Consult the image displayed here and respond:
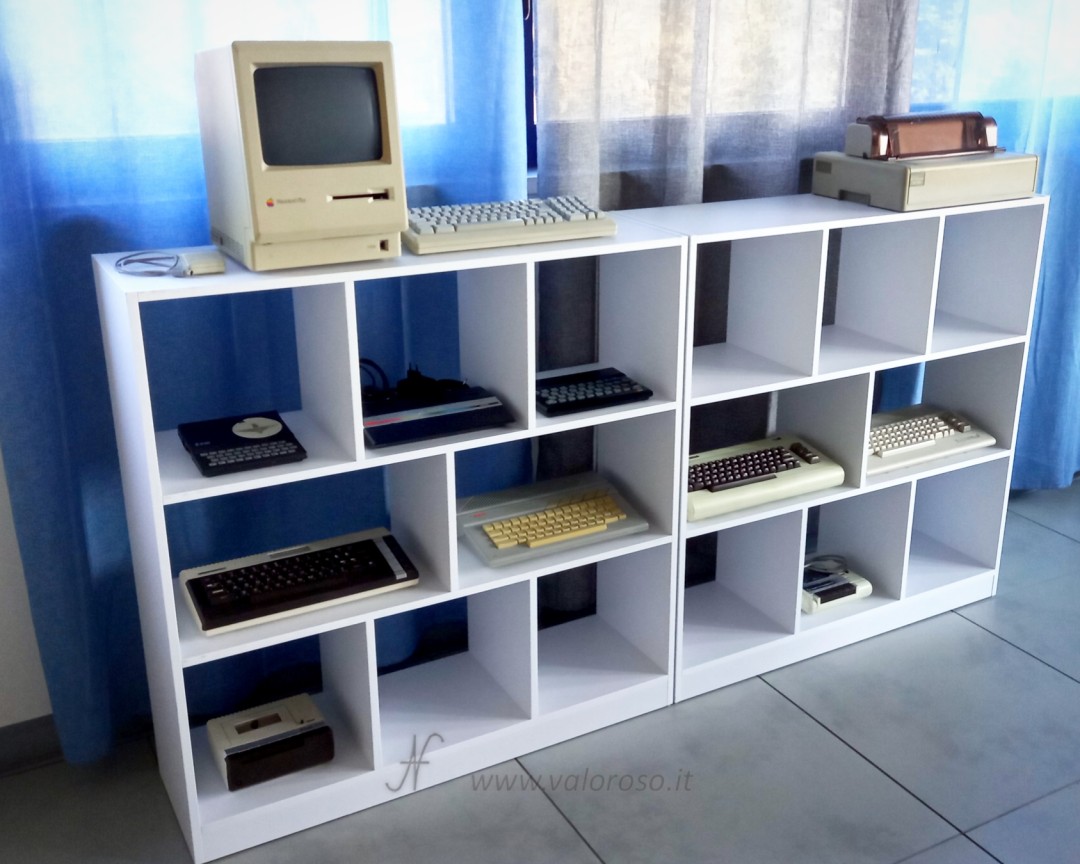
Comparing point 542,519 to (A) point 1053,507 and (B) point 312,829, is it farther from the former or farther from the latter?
(A) point 1053,507

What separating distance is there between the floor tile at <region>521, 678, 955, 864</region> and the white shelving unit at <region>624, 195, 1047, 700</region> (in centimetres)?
14

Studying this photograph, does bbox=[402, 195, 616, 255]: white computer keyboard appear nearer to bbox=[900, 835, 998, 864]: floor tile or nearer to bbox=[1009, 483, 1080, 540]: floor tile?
bbox=[900, 835, 998, 864]: floor tile

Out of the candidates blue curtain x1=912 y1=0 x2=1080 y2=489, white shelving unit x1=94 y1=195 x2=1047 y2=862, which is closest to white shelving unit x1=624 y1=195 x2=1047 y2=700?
white shelving unit x1=94 y1=195 x2=1047 y2=862

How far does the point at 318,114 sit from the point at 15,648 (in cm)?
117

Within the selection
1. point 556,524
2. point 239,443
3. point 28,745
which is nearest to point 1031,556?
point 556,524

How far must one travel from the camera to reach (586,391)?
196cm

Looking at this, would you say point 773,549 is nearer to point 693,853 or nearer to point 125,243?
point 693,853

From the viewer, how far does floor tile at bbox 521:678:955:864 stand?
1831 mm

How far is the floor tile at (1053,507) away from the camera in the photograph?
3.02 meters

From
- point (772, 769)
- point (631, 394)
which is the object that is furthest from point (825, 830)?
→ point (631, 394)

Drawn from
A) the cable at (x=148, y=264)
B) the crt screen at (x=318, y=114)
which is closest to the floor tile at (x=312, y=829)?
the cable at (x=148, y=264)

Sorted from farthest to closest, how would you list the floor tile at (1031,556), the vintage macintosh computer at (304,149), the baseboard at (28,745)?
1. the floor tile at (1031,556)
2. the baseboard at (28,745)
3. the vintage macintosh computer at (304,149)

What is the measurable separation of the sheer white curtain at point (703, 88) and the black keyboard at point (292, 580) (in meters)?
0.79

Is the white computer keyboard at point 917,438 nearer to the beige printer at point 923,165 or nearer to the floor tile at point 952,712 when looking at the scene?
the floor tile at point 952,712
